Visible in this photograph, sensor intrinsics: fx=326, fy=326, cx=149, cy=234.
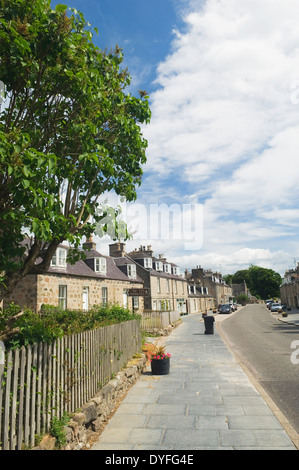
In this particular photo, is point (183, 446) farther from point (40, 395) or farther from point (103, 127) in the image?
point (103, 127)

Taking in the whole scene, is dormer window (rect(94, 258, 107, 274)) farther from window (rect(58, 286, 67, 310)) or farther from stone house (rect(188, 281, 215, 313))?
stone house (rect(188, 281, 215, 313))

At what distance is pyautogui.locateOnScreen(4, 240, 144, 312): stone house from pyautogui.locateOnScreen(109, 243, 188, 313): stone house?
176 inches

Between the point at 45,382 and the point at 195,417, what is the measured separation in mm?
3520

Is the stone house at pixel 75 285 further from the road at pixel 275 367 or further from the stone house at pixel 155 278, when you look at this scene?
the road at pixel 275 367

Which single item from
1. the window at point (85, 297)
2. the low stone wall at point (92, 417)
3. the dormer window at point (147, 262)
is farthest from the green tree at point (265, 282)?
the low stone wall at point (92, 417)

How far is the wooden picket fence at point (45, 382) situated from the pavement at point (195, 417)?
976 mm

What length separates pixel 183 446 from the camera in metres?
5.48

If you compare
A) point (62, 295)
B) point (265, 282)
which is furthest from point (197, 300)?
point (265, 282)

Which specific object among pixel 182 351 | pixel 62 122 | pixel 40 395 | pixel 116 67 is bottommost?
pixel 182 351

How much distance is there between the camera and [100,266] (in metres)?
29.6

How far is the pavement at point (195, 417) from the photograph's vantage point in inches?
221

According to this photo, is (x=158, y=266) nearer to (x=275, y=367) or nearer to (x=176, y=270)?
(x=176, y=270)

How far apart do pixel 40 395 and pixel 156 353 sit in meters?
6.85
